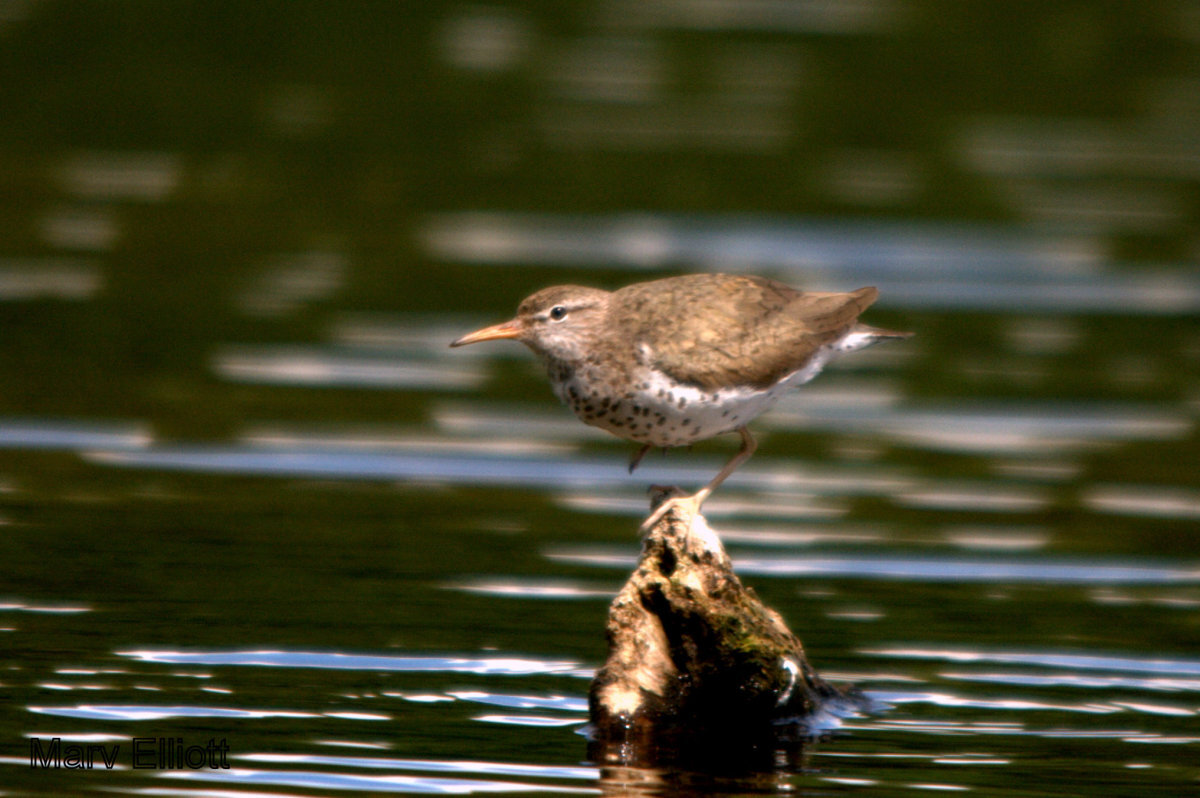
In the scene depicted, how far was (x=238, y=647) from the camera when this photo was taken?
12922mm

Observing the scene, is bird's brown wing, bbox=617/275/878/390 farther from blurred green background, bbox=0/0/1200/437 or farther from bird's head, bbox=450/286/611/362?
blurred green background, bbox=0/0/1200/437

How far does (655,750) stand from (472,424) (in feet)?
28.3

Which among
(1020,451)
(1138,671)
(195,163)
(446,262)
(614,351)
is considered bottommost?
(1138,671)

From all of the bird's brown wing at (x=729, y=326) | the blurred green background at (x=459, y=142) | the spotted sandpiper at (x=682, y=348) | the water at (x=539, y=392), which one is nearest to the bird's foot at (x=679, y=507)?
the spotted sandpiper at (x=682, y=348)

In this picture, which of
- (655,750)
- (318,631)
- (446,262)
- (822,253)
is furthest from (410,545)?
(822,253)

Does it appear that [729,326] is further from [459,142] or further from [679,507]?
[459,142]

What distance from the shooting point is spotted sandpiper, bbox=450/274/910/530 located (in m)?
11.7

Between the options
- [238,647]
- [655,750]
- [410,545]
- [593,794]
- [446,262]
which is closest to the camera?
[593,794]

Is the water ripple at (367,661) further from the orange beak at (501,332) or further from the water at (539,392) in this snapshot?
the orange beak at (501,332)

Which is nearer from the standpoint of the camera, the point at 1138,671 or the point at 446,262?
the point at 1138,671

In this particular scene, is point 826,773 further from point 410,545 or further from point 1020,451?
point 1020,451

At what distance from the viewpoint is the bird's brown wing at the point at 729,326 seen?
465 inches

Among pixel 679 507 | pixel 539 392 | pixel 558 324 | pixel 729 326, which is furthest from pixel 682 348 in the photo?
pixel 539 392

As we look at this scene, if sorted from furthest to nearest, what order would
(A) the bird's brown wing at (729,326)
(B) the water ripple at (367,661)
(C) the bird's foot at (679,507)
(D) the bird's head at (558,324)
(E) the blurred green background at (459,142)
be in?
(E) the blurred green background at (459,142) → (B) the water ripple at (367,661) → (D) the bird's head at (558,324) → (A) the bird's brown wing at (729,326) → (C) the bird's foot at (679,507)
